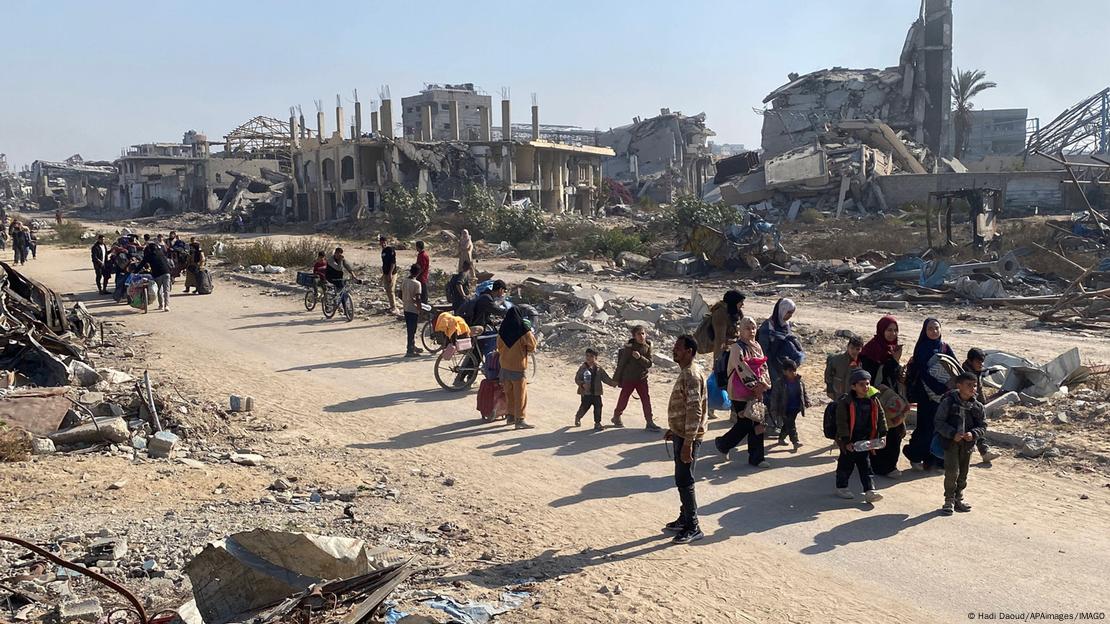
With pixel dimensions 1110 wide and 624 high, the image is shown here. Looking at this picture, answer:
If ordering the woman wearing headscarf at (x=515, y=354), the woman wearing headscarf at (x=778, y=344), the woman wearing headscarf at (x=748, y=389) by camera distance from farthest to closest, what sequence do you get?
the woman wearing headscarf at (x=515, y=354)
the woman wearing headscarf at (x=778, y=344)
the woman wearing headscarf at (x=748, y=389)

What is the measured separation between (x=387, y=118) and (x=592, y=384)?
39.2m

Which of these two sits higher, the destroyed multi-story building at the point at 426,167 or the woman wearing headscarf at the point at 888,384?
the destroyed multi-story building at the point at 426,167

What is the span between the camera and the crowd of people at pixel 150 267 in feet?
59.9

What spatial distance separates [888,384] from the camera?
7.72 meters

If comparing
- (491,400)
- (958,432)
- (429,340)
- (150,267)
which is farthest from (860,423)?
(150,267)

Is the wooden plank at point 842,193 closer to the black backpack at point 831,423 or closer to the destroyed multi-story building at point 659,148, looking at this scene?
the destroyed multi-story building at point 659,148

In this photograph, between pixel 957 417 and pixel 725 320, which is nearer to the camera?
pixel 957 417

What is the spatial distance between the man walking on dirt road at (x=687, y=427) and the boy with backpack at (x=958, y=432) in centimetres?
194

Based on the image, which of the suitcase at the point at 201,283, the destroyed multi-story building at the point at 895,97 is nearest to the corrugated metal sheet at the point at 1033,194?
the destroyed multi-story building at the point at 895,97

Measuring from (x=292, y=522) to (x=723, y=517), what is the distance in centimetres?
317

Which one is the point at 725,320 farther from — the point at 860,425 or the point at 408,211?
the point at 408,211

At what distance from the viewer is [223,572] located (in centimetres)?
529

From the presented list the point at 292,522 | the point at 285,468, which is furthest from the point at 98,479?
the point at 292,522

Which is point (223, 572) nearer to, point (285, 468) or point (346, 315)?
point (285, 468)
